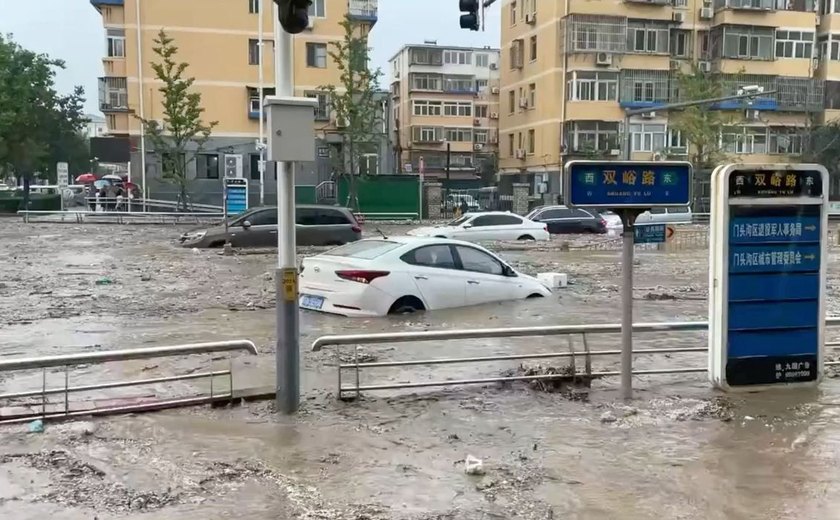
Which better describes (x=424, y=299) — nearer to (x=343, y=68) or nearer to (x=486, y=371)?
(x=486, y=371)

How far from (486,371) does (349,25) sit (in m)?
39.2

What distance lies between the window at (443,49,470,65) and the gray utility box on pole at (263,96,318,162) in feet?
233

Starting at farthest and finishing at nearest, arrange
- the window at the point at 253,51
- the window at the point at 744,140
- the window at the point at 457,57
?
the window at the point at 457,57 → the window at the point at 744,140 → the window at the point at 253,51

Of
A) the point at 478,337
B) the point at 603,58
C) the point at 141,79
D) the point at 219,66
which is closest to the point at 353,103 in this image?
the point at 219,66

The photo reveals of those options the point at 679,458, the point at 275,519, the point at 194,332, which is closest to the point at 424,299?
the point at 194,332

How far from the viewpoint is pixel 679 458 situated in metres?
6.00

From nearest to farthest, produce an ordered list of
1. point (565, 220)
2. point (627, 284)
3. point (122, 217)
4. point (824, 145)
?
1. point (627, 284)
2. point (565, 220)
3. point (122, 217)
4. point (824, 145)

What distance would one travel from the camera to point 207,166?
47.6 m

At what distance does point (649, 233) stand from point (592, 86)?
45510 mm

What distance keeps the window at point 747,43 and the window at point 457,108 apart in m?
25.3

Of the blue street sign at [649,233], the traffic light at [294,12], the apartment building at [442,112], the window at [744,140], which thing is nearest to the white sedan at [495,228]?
the blue street sign at [649,233]

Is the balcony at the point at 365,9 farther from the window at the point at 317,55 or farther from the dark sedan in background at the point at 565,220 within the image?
the dark sedan in background at the point at 565,220

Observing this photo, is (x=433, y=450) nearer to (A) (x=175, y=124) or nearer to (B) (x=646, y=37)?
(A) (x=175, y=124)

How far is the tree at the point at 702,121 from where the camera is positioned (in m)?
48.1
